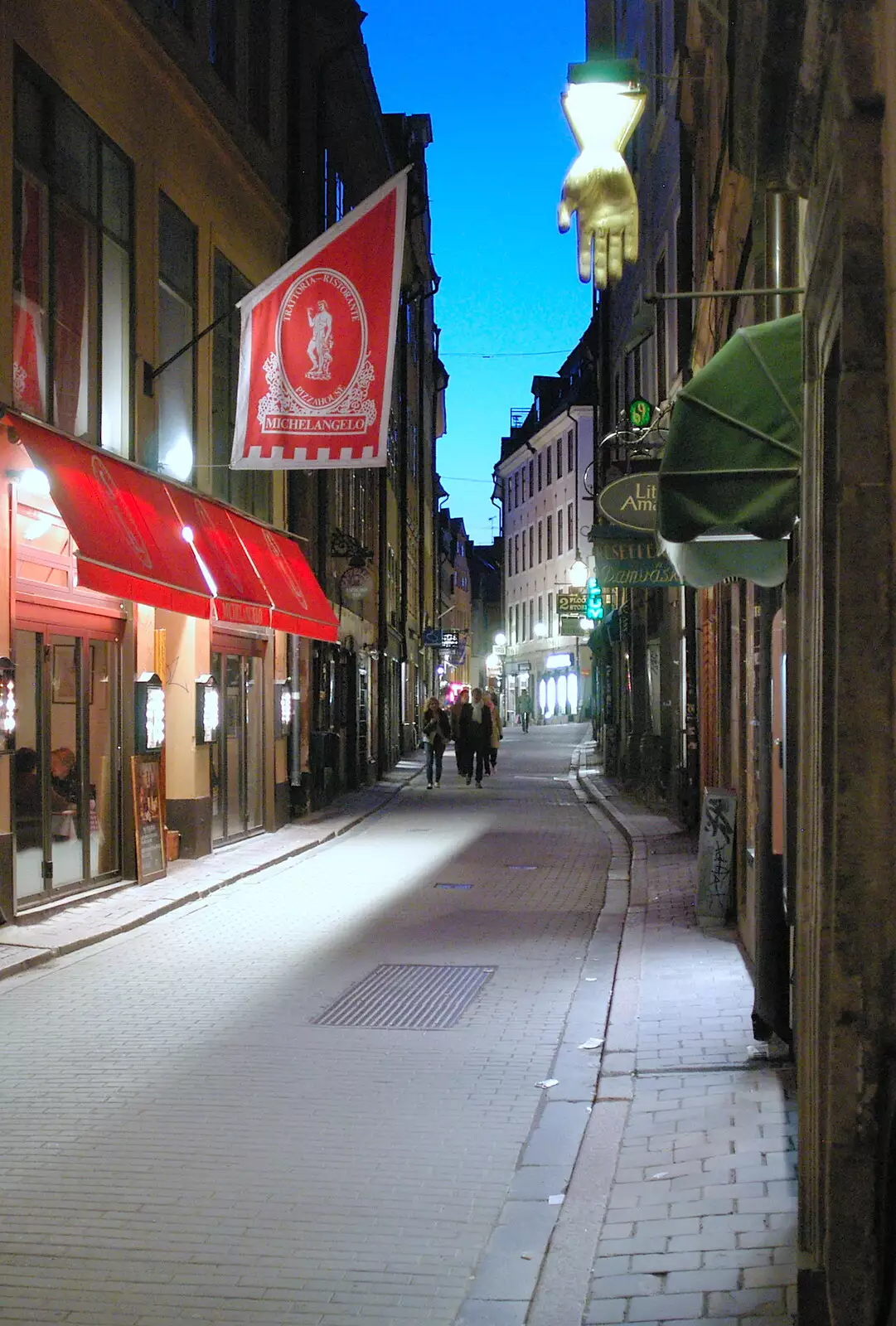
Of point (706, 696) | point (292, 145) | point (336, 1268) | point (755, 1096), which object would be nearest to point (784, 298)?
point (755, 1096)

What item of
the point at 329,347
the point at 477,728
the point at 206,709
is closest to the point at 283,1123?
the point at 329,347

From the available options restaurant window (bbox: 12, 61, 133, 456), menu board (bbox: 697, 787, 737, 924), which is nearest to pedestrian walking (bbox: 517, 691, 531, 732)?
restaurant window (bbox: 12, 61, 133, 456)

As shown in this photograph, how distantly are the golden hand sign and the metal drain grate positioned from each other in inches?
185

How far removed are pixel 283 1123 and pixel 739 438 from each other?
12.1ft

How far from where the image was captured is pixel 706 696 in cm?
1736

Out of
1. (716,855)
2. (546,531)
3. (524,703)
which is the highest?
(546,531)

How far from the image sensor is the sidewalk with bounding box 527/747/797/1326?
4.48 metres

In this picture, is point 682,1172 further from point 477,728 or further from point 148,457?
point 477,728

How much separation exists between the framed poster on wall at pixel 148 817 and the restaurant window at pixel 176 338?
11.3 ft

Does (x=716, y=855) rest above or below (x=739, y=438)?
below

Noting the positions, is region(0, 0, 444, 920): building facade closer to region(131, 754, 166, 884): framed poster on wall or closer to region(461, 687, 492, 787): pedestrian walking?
region(131, 754, 166, 884): framed poster on wall

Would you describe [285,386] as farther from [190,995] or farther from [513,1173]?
[513,1173]

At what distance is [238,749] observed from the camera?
63.6 ft

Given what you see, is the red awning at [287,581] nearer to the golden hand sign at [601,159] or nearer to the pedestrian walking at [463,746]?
the pedestrian walking at [463,746]
